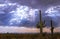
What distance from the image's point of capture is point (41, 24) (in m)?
19.8

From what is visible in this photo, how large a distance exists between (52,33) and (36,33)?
3.85ft

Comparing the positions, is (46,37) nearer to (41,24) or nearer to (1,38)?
(41,24)

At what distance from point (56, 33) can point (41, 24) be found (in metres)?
1.29

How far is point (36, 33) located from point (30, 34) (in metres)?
0.50

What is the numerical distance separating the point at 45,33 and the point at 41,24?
0.72 m

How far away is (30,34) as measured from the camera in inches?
774

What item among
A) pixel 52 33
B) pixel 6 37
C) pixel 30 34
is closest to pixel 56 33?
pixel 52 33

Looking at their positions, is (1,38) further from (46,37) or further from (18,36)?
(46,37)

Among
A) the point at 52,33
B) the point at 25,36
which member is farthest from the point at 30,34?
the point at 52,33

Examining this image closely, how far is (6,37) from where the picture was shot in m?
19.5

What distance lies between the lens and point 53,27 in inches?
781

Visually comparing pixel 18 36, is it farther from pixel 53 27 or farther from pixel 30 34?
pixel 53 27

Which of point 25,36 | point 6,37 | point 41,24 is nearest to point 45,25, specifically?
point 41,24

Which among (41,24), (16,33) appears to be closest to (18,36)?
(16,33)
